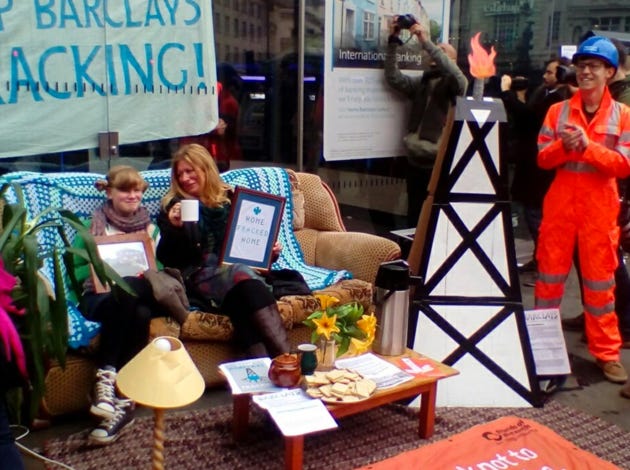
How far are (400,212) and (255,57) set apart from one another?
1794mm

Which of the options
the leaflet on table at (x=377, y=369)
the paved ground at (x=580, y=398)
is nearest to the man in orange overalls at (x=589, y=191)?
the paved ground at (x=580, y=398)

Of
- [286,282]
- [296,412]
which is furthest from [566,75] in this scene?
[296,412]

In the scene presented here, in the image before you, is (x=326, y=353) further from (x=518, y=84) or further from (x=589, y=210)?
(x=518, y=84)

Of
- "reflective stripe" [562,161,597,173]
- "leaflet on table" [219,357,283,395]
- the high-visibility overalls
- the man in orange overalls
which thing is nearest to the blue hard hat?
the man in orange overalls

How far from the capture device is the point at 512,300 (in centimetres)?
362

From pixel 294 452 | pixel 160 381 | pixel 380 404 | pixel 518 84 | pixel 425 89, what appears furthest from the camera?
pixel 518 84

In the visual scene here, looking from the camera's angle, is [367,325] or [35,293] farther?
[367,325]

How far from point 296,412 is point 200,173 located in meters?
1.53

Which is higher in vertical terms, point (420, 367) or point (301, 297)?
point (301, 297)

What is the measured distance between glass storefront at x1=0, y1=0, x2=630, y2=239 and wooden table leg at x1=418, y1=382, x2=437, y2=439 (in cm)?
226

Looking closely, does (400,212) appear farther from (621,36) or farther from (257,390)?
(257,390)

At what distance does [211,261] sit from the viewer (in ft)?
12.4

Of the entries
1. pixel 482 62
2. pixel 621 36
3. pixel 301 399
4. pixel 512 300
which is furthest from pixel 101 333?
pixel 621 36

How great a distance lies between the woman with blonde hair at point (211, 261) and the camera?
3.48 meters
